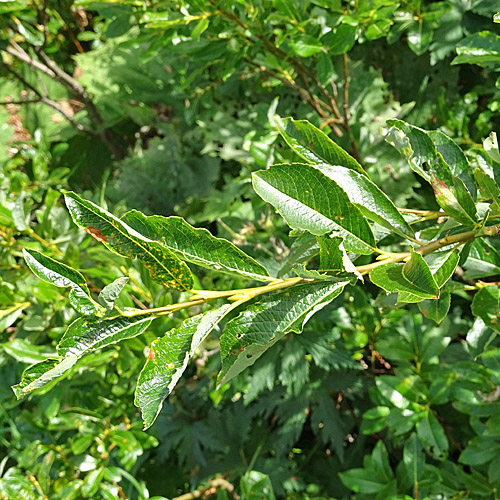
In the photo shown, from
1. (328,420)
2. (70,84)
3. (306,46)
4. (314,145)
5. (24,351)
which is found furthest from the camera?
(70,84)

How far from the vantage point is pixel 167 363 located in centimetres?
44

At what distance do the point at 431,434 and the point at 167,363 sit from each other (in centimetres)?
65

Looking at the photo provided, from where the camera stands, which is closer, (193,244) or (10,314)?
(193,244)

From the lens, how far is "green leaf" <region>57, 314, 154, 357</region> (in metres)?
0.44

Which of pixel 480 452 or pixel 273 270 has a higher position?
pixel 273 270

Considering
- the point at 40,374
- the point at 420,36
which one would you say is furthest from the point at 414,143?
the point at 420,36

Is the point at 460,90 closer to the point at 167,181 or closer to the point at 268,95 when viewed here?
the point at 268,95

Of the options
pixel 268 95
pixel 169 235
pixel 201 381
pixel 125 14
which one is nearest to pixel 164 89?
pixel 268 95

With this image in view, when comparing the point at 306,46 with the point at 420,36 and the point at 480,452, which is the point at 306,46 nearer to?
the point at 420,36

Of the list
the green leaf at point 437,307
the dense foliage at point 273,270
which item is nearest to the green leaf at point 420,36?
the dense foliage at point 273,270

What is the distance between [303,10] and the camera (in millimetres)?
895

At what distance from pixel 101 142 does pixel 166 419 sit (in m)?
1.15

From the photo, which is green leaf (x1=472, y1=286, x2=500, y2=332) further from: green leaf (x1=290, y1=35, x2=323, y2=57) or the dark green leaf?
green leaf (x1=290, y1=35, x2=323, y2=57)

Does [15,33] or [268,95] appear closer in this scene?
[268,95]
